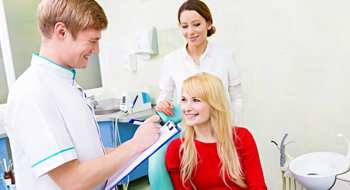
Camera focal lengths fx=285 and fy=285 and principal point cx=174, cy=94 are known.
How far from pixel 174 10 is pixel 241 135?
67.5 inches

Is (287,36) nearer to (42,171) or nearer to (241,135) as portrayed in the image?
(241,135)

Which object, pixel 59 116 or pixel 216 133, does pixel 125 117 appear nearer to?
pixel 216 133

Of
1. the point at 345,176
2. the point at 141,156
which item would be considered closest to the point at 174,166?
the point at 141,156

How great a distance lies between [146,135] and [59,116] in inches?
11.7

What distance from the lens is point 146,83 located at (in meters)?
3.29

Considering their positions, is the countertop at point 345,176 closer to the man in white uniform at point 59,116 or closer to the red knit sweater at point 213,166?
the red knit sweater at point 213,166

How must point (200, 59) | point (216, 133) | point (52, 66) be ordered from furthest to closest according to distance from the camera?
point (200, 59) → point (216, 133) → point (52, 66)

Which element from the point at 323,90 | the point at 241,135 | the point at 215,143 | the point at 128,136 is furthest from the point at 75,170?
the point at 128,136

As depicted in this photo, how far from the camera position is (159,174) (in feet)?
4.42

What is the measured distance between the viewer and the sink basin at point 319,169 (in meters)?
1.55

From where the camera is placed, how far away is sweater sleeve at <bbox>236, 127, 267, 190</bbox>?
135 centimetres

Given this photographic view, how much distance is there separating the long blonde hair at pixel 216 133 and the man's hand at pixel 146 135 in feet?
1.36

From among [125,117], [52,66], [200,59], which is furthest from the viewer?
[125,117]

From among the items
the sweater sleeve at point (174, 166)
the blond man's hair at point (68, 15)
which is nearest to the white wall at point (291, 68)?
the sweater sleeve at point (174, 166)
